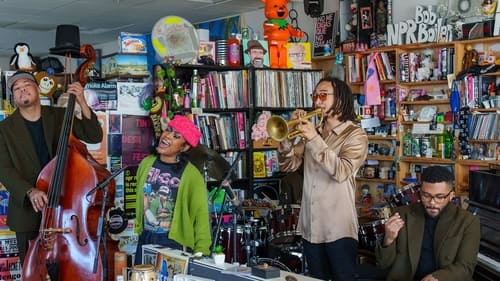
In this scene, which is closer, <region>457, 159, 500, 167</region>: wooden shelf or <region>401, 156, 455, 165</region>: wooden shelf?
<region>457, 159, 500, 167</region>: wooden shelf

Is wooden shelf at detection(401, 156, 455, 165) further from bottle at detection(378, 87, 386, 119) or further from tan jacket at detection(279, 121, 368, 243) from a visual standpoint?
tan jacket at detection(279, 121, 368, 243)

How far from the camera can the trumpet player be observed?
2.94m

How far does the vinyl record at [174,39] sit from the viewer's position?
5.11 meters

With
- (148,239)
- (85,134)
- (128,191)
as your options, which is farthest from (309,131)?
(128,191)

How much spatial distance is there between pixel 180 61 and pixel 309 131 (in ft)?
8.09

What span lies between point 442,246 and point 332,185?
0.56 metres

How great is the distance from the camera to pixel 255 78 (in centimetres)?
563

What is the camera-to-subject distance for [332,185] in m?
3.02

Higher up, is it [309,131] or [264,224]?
[309,131]

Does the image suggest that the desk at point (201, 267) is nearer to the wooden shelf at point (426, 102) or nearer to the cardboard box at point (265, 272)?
the cardboard box at point (265, 272)

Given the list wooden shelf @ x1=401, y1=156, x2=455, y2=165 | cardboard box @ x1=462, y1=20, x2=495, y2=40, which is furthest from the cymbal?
cardboard box @ x1=462, y1=20, x2=495, y2=40

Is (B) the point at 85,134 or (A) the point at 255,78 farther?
(A) the point at 255,78

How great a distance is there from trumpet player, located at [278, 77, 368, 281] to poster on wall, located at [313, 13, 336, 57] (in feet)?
13.4

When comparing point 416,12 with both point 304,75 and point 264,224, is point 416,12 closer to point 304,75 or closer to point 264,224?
point 304,75
